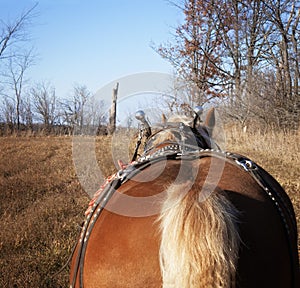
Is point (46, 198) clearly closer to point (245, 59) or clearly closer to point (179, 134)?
point (179, 134)

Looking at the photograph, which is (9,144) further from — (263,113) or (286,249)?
(286,249)

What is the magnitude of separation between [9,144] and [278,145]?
26.5ft

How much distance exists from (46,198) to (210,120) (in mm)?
3398

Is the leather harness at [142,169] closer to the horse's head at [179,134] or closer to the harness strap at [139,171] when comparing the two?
the harness strap at [139,171]

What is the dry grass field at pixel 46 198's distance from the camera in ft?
11.2

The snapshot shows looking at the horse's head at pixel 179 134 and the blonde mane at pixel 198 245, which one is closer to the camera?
the blonde mane at pixel 198 245

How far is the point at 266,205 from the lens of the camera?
67.2 inches

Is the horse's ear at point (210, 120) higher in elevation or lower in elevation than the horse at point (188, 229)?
higher

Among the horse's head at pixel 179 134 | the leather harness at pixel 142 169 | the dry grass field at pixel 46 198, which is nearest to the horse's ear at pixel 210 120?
the horse's head at pixel 179 134

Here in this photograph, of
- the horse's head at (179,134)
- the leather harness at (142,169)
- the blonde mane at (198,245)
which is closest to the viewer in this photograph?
the blonde mane at (198,245)

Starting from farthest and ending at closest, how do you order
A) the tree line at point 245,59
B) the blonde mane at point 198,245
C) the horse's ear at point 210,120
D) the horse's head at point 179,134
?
the tree line at point 245,59 < the horse's ear at point 210,120 < the horse's head at point 179,134 < the blonde mane at point 198,245

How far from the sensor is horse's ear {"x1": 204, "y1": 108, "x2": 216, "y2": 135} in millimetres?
3318

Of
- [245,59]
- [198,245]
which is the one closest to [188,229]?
[198,245]

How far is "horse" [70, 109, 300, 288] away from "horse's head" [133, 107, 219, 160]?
0.36 m
